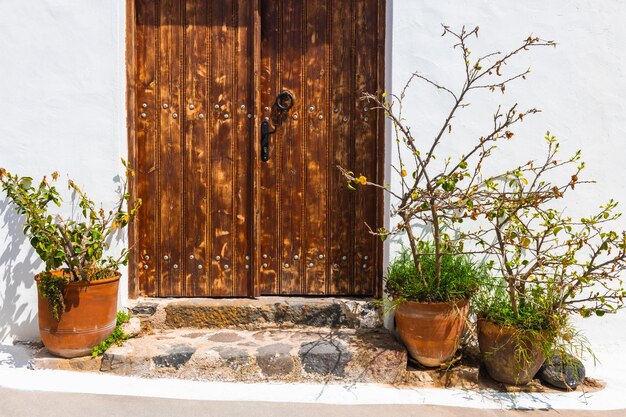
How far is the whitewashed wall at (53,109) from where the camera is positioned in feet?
10.7

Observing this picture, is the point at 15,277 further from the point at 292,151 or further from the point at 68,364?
the point at 292,151

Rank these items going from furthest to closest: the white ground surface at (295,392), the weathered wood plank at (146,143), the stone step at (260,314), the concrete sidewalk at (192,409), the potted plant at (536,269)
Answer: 1. the weathered wood plank at (146,143)
2. the stone step at (260,314)
3. the potted plant at (536,269)
4. the white ground surface at (295,392)
5. the concrete sidewalk at (192,409)

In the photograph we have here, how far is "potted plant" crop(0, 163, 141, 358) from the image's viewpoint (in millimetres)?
2934

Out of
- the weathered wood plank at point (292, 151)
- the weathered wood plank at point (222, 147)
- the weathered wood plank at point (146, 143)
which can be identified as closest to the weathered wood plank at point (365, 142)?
the weathered wood plank at point (292, 151)

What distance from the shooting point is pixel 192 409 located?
262 cm

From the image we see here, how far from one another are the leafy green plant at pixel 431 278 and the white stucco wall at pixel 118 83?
0.22 m

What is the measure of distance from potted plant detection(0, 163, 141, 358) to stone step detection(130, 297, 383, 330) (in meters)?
0.37

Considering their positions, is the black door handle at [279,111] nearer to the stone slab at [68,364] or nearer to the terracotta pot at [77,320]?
the terracotta pot at [77,320]

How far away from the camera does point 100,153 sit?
3.29m

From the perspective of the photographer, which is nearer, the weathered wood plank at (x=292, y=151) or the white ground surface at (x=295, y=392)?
the white ground surface at (x=295, y=392)

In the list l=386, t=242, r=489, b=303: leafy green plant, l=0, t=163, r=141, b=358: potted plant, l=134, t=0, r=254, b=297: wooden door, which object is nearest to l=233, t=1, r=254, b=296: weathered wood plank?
l=134, t=0, r=254, b=297: wooden door

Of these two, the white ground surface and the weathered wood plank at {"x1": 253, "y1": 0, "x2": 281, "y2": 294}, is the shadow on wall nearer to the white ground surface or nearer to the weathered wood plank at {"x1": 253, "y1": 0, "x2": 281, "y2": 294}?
the white ground surface

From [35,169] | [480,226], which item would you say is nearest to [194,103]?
[35,169]

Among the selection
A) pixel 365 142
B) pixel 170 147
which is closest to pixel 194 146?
pixel 170 147
